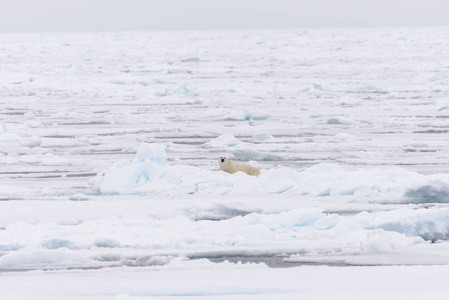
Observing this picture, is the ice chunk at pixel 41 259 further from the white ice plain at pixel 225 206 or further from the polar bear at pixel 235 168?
the polar bear at pixel 235 168

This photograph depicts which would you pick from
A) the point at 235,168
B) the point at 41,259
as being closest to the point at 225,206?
the point at 235,168

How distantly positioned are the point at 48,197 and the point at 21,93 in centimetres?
1260

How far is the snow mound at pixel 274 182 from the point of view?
553cm

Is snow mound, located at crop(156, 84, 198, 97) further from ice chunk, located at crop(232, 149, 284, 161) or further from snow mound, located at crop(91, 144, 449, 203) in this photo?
snow mound, located at crop(91, 144, 449, 203)

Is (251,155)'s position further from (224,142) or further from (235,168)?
(235,168)

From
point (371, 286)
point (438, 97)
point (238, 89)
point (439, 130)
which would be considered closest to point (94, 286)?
point (371, 286)

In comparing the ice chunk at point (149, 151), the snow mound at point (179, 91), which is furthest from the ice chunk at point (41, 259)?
the snow mound at point (179, 91)

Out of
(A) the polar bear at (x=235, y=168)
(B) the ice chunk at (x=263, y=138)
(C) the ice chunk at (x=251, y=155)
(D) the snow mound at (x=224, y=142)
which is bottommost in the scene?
(A) the polar bear at (x=235, y=168)

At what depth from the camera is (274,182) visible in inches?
234

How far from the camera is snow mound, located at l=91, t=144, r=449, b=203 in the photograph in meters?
5.53

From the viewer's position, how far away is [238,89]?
17.3 meters

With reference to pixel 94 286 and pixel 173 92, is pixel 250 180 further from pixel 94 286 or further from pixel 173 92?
pixel 173 92

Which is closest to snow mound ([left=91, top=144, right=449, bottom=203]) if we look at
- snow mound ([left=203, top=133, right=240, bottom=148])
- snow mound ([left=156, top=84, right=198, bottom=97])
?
snow mound ([left=203, top=133, right=240, bottom=148])

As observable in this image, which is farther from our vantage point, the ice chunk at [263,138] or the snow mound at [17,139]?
the ice chunk at [263,138]
